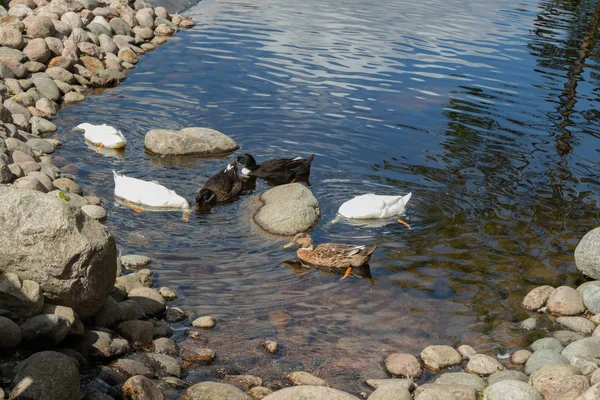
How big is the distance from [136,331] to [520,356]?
13.0 feet

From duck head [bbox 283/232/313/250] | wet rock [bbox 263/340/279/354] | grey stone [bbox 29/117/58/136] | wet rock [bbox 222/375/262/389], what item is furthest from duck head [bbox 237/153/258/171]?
wet rock [bbox 222/375/262/389]

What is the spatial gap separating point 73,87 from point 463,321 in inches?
445

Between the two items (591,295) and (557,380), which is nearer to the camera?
(557,380)

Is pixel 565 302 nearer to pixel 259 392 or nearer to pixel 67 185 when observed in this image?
pixel 259 392

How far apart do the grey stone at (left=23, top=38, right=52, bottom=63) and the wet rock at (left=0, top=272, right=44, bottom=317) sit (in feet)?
37.7

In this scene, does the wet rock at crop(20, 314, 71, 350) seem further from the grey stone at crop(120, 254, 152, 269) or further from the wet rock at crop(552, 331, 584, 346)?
the wet rock at crop(552, 331, 584, 346)

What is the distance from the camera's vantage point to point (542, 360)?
25.0 feet

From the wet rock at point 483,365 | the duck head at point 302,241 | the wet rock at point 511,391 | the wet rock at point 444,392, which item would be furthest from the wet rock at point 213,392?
the duck head at point 302,241

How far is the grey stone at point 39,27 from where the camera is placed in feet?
59.0

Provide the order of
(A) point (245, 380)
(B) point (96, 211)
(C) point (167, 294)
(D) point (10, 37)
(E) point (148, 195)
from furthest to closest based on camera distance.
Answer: (D) point (10, 37) → (E) point (148, 195) → (B) point (96, 211) → (C) point (167, 294) → (A) point (245, 380)

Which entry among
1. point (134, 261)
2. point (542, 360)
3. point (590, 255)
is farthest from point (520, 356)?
point (134, 261)

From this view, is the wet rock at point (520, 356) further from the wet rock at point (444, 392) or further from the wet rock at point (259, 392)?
the wet rock at point (259, 392)

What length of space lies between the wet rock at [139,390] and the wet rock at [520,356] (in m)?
3.68

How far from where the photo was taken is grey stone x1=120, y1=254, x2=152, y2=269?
947cm
